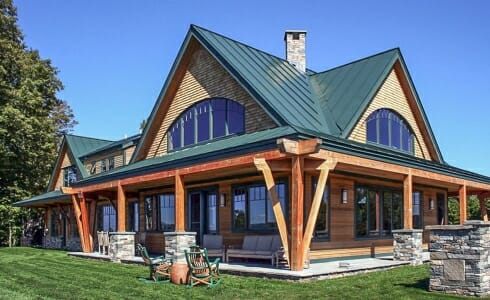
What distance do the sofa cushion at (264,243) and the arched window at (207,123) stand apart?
3.46m

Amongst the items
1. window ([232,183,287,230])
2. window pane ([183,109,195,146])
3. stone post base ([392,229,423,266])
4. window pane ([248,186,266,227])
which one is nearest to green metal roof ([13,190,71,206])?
window pane ([183,109,195,146])

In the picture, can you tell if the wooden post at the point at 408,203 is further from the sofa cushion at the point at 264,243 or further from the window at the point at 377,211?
the sofa cushion at the point at 264,243

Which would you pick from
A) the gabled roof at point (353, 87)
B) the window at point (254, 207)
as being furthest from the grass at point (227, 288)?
the gabled roof at point (353, 87)

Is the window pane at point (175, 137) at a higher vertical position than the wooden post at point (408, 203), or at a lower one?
higher

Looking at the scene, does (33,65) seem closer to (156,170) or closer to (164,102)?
(164,102)

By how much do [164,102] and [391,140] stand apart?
27.6 ft

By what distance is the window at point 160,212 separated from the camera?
20048 mm

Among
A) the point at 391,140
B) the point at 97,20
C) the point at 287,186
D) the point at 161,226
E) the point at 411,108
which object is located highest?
the point at 97,20

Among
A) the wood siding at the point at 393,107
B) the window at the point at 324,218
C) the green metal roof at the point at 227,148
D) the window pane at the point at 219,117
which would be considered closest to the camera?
the green metal roof at the point at 227,148

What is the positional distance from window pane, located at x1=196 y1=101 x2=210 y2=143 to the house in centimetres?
4

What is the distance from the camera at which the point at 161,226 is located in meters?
20.7

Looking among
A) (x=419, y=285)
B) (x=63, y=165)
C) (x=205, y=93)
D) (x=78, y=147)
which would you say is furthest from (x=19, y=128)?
(x=419, y=285)

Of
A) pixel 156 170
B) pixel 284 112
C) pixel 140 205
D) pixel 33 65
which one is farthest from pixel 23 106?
pixel 284 112

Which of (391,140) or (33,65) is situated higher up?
(33,65)
